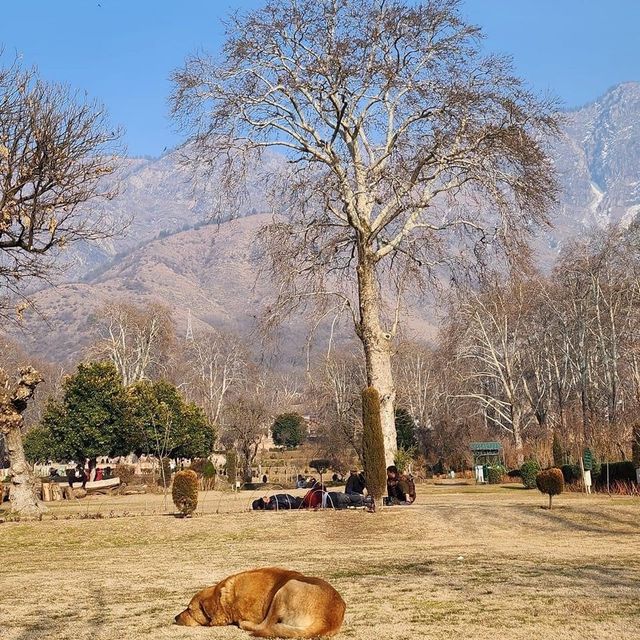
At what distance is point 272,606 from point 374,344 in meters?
17.1

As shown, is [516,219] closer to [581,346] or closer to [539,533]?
[539,533]

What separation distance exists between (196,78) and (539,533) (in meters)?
15.5

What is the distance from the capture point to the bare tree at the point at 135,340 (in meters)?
85.4

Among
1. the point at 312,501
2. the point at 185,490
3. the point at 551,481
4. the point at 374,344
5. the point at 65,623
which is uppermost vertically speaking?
the point at 374,344

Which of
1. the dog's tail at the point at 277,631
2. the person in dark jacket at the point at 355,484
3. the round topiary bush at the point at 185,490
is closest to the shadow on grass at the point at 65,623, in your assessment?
the dog's tail at the point at 277,631

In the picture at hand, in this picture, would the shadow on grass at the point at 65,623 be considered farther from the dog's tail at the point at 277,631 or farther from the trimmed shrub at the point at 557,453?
the trimmed shrub at the point at 557,453

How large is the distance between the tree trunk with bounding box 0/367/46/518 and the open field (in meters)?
2.63

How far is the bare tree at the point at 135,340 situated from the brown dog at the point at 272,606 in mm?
75210

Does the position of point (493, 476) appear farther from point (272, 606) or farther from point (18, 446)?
point (272, 606)

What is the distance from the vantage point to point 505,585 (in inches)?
380

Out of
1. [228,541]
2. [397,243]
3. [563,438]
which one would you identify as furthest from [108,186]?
[563,438]

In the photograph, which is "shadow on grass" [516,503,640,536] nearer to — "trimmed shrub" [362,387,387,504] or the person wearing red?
"trimmed shrub" [362,387,387,504]

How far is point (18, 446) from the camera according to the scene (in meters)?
25.2

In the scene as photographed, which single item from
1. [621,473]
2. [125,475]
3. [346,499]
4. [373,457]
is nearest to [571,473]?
[621,473]
